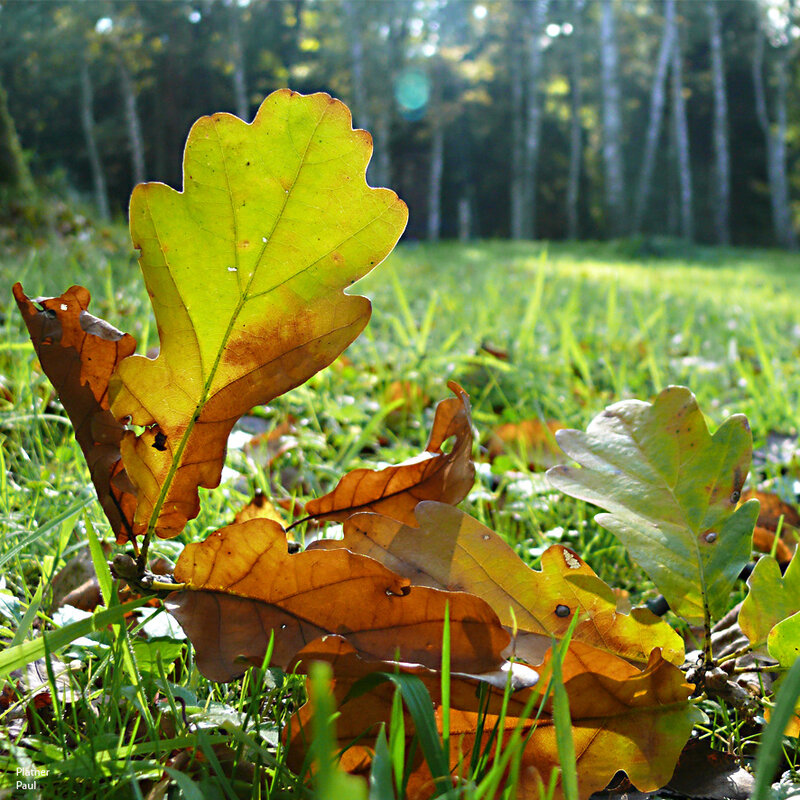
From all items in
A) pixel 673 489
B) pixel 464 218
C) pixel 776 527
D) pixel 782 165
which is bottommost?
pixel 776 527

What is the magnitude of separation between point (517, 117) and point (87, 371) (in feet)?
85.8

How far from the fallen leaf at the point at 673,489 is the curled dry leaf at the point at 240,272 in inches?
12.0

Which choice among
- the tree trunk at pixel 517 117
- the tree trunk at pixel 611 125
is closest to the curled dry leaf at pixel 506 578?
the tree trunk at pixel 611 125

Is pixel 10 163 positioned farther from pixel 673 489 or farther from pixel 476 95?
pixel 476 95

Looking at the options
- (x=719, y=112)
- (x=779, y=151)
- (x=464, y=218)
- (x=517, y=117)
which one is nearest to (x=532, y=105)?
(x=517, y=117)

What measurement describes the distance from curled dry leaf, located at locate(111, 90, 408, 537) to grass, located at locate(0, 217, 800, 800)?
11cm

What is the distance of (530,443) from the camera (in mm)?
1532

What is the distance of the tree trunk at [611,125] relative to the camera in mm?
17312

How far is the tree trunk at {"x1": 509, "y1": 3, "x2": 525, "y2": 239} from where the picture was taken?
78.4 ft

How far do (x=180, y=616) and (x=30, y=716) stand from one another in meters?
0.19

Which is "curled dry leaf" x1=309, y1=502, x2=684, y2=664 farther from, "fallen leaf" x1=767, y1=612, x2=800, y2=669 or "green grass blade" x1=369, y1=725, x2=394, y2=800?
"green grass blade" x1=369, y1=725, x2=394, y2=800

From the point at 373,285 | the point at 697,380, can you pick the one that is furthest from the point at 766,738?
the point at 373,285

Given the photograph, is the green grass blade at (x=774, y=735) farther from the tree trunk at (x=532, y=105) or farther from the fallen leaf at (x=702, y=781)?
the tree trunk at (x=532, y=105)

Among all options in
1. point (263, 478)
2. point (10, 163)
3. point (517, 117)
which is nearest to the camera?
point (263, 478)
